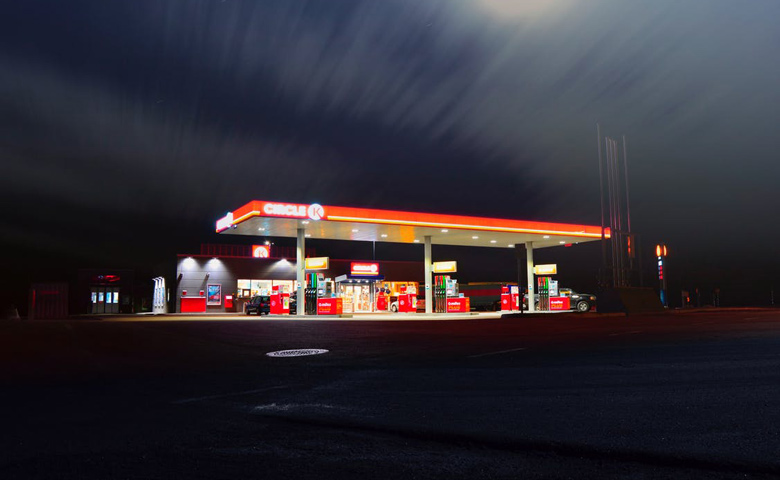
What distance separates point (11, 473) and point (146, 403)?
244 centimetres

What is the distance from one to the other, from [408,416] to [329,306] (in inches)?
1286

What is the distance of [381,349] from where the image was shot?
11227 millimetres

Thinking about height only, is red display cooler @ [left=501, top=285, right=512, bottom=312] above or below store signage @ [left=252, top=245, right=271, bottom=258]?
below

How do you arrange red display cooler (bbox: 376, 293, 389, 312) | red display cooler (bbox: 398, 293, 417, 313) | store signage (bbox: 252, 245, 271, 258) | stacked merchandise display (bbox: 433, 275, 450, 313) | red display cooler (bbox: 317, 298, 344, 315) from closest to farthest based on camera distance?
red display cooler (bbox: 317, 298, 344, 315)
stacked merchandise display (bbox: 433, 275, 450, 313)
red display cooler (bbox: 398, 293, 417, 313)
red display cooler (bbox: 376, 293, 389, 312)
store signage (bbox: 252, 245, 271, 258)

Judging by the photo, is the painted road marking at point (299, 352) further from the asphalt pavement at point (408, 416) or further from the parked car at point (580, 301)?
the parked car at point (580, 301)

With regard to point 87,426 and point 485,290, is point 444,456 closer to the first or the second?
point 87,426

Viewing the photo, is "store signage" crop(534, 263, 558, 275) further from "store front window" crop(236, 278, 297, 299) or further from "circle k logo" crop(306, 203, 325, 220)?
"circle k logo" crop(306, 203, 325, 220)

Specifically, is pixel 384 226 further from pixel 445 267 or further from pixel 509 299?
pixel 509 299

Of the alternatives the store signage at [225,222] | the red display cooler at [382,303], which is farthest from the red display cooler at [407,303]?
the store signage at [225,222]

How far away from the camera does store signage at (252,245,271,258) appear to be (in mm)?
→ 52247

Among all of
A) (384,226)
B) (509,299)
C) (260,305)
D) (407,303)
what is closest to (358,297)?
(407,303)

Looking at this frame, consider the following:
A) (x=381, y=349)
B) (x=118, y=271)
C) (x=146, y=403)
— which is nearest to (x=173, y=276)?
(x=118, y=271)

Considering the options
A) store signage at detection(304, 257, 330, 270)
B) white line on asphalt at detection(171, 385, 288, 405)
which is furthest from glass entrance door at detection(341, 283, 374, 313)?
white line on asphalt at detection(171, 385, 288, 405)

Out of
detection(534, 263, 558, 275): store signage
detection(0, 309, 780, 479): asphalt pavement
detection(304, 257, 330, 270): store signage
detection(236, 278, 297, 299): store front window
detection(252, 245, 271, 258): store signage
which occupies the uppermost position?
detection(252, 245, 271, 258): store signage
